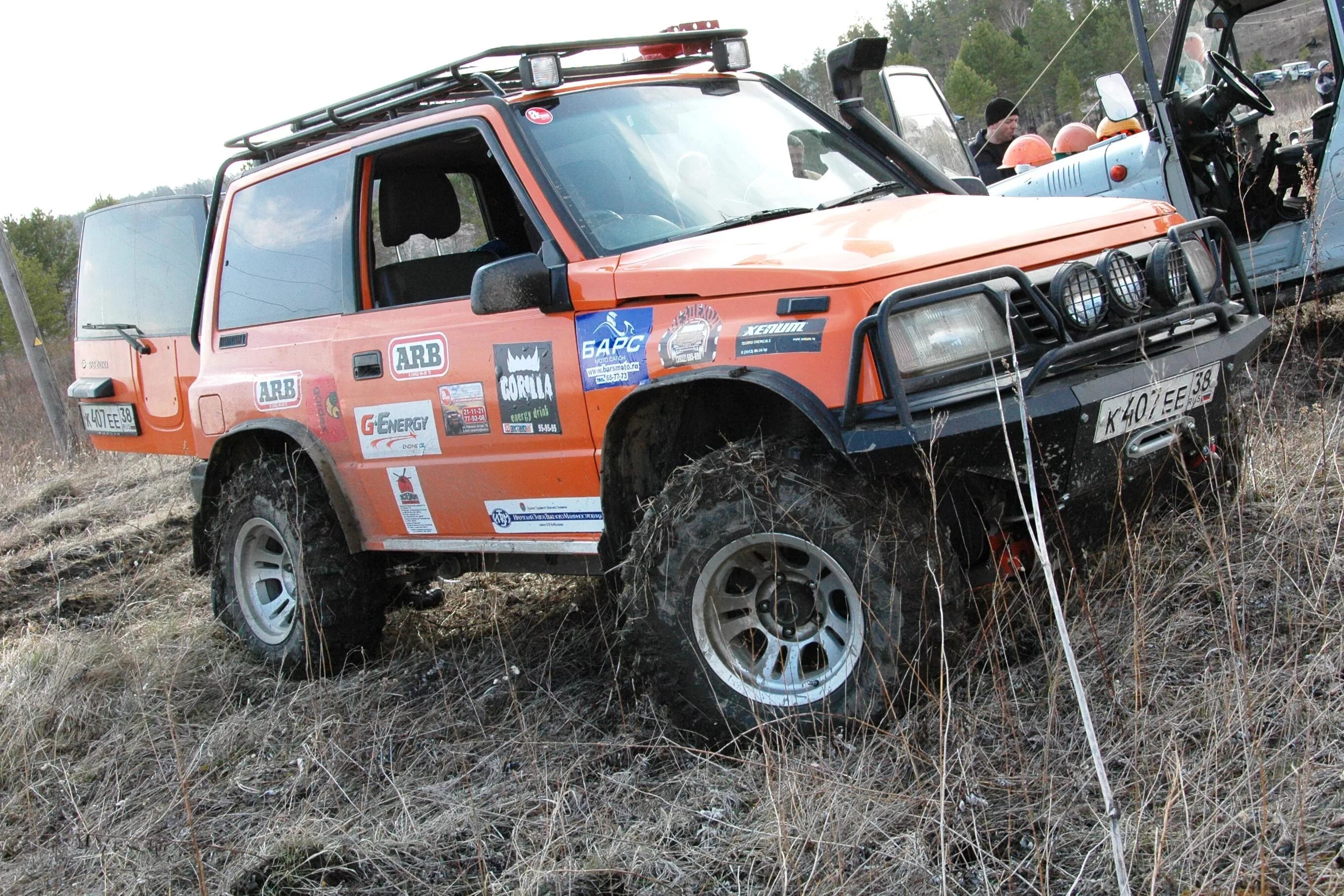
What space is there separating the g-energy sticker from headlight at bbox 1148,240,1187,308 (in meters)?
2.29

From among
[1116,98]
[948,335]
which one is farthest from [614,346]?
[1116,98]

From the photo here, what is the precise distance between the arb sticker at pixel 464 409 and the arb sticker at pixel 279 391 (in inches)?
32.7

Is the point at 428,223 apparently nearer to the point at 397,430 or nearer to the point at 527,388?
the point at 397,430

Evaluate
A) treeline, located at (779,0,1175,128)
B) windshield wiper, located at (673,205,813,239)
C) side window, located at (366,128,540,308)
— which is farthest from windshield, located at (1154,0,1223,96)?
treeline, located at (779,0,1175,128)

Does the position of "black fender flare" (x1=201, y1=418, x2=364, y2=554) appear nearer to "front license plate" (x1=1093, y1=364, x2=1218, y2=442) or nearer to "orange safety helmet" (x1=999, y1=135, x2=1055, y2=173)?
"front license plate" (x1=1093, y1=364, x2=1218, y2=442)

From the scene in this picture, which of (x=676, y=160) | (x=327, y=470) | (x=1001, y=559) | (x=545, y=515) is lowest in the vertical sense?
(x=1001, y=559)

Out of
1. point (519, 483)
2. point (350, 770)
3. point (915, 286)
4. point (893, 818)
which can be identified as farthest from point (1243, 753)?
point (350, 770)

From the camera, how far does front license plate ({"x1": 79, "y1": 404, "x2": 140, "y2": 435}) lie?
6984 mm

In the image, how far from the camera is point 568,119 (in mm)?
3832

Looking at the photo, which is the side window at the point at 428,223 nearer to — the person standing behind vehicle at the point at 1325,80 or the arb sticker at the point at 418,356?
the arb sticker at the point at 418,356

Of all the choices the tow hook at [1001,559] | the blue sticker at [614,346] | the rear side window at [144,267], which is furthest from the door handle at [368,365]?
the rear side window at [144,267]

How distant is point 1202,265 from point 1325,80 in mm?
4602

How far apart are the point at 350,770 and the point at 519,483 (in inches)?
41.0

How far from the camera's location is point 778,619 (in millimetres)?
3158
